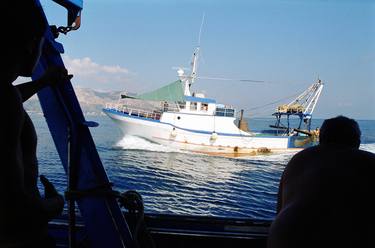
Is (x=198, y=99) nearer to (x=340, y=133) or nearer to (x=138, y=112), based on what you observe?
(x=138, y=112)

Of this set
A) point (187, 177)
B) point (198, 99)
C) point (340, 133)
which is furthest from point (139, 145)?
point (340, 133)

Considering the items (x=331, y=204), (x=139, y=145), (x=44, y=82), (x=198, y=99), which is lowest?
(x=139, y=145)

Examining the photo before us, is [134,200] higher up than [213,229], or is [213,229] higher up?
[134,200]

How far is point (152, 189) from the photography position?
12.5 metres

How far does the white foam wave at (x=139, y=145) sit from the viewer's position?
23.9m

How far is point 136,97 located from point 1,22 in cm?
2514

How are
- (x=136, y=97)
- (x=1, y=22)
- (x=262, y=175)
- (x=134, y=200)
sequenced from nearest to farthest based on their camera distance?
(x=1, y=22), (x=134, y=200), (x=262, y=175), (x=136, y=97)

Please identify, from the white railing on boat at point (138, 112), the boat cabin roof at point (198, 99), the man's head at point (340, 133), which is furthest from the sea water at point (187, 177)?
the man's head at point (340, 133)

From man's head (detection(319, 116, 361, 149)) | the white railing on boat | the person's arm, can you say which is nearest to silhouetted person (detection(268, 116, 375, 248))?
man's head (detection(319, 116, 361, 149))

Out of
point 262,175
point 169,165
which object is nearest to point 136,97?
point 169,165

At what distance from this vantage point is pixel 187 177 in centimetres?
1606

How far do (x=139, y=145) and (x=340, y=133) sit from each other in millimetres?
23357

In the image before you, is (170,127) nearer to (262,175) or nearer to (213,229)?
(262,175)

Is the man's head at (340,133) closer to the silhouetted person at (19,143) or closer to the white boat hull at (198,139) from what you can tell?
the silhouetted person at (19,143)
